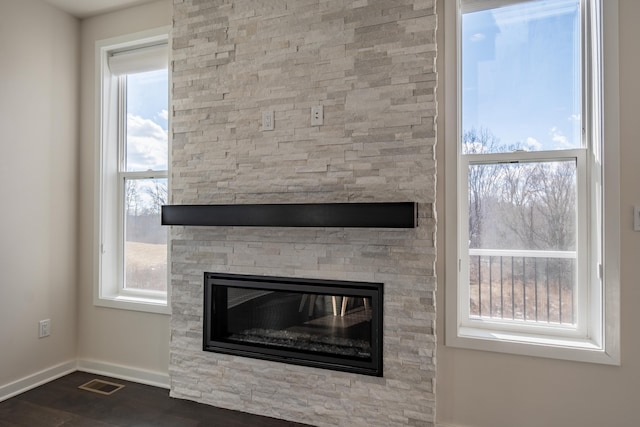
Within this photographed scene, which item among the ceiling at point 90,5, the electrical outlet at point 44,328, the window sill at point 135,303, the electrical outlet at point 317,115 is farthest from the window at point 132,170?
the electrical outlet at point 317,115

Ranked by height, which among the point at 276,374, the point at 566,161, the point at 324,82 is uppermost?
the point at 324,82

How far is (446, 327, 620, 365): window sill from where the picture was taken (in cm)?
193

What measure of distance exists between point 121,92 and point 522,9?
302cm

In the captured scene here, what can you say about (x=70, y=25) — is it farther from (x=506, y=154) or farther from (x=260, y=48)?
(x=506, y=154)

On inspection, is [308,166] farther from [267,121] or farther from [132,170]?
[132,170]

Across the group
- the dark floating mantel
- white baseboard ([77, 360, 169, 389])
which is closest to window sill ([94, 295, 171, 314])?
white baseboard ([77, 360, 169, 389])

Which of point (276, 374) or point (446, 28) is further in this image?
point (276, 374)

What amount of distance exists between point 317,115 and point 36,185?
2.21 m

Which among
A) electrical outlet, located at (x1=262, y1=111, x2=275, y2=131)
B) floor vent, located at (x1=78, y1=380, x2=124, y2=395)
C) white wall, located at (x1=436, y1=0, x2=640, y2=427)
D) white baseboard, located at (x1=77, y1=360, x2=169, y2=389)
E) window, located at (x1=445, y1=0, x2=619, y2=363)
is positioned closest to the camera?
white wall, located at (x1=436, y1=0, x2=640, y2=427)

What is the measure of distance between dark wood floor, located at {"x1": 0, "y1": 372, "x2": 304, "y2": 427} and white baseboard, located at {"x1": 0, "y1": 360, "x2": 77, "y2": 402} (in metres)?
0.06

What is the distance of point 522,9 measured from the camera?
7.21ft

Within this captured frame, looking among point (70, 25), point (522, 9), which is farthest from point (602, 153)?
point (70, 25)

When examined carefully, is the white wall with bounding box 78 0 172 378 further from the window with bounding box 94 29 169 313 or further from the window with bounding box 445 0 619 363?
the window with bounding box 445 0 619 363

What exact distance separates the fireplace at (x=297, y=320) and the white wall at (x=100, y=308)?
59 cm
